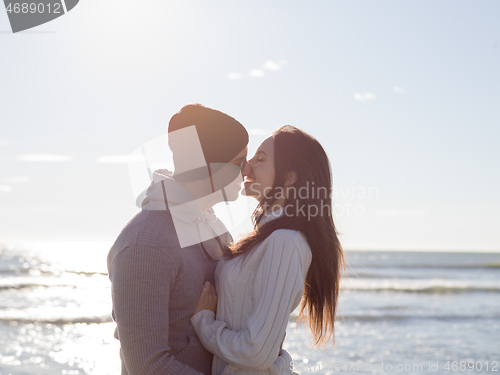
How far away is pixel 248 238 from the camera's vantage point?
253 centimetres

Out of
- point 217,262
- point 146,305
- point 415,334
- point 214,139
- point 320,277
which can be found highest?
point 214,139

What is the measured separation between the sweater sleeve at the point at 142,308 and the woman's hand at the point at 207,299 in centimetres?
32

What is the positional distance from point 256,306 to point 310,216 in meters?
0.62

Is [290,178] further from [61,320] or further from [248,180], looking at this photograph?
[61,320]

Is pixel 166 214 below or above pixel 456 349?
above

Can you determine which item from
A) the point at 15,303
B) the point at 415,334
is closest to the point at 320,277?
the point at 415,334

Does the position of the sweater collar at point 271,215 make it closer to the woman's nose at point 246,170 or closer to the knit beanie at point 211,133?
the woman's nose at point 246,170

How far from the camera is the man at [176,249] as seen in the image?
185 cm

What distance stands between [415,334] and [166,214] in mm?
8822

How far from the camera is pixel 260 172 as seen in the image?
9.01 feet

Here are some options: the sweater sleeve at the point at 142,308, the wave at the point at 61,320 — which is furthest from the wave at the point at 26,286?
the sweater sleeve at the point at 142,308

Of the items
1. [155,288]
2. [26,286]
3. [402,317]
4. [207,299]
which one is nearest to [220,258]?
[207,299]

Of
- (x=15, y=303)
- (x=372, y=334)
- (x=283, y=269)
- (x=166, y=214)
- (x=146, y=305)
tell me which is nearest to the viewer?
(x=146, y=305)

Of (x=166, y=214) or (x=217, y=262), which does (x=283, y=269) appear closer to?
(x=217, y=262)
